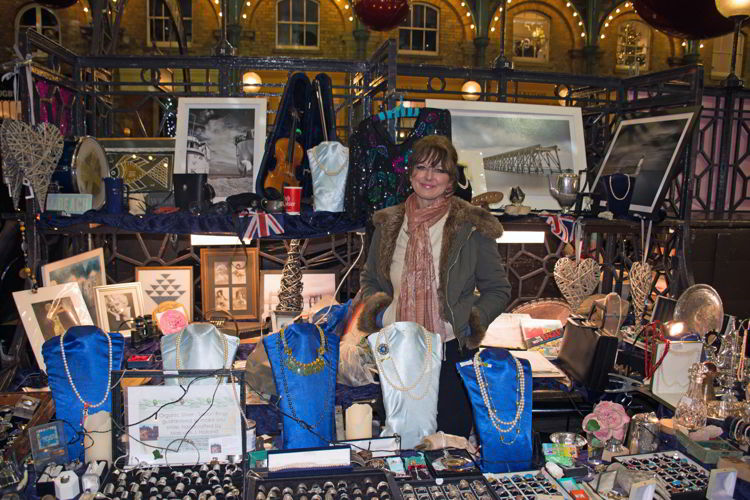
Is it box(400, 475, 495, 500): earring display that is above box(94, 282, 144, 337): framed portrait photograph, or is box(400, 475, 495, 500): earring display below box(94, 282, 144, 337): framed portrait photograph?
below

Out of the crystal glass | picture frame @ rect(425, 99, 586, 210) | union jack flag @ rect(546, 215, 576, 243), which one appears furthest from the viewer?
picture frame @ rect(425, 99, 586, 210)

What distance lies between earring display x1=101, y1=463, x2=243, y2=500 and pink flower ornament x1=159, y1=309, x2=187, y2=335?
160cm

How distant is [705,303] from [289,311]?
2.27 meters

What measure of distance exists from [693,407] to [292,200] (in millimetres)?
2048

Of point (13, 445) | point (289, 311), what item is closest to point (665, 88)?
point (289, 311)

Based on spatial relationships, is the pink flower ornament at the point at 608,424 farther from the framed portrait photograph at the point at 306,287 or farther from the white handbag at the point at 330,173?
the framed portrait photograph at the point at 306,287

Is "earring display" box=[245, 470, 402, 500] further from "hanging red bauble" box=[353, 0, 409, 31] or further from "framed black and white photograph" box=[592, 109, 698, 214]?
"hanging red bauble" box=[353, 0, 409, 31]

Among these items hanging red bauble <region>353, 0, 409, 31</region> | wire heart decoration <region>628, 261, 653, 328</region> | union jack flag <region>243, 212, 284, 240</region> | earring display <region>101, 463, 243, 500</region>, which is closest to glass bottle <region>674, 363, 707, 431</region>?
wire heart decoration <region>628, 261, 653, 328</region>

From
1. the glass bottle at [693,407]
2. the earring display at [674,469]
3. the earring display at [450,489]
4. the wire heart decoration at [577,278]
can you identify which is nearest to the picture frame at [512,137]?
the wire heart decoration at [577,278]

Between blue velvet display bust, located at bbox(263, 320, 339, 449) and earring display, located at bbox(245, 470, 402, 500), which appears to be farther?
blue velvet display bust, located at bbox(263, 320, 339, 449)

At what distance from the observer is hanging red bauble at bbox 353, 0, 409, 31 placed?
4.39m

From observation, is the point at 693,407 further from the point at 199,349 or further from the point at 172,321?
the point at 172,321

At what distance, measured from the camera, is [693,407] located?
2109 mm

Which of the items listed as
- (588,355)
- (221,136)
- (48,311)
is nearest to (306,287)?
(221,136)
